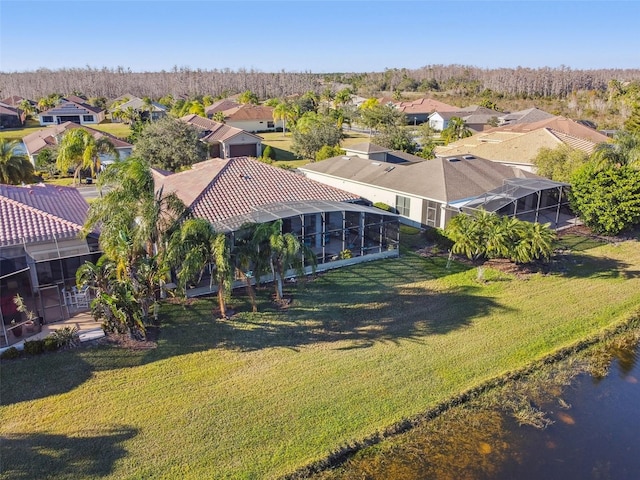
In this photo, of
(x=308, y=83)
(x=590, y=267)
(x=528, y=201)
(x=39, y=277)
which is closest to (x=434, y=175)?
(x=528, y=201)

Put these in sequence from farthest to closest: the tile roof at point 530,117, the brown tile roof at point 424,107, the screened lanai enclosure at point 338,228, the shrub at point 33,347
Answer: the brown tile roof at point 424,107 < the tile roof at point 530,117 < the screened lanai enclosure at point 338,228 < the shrub at point 33,347

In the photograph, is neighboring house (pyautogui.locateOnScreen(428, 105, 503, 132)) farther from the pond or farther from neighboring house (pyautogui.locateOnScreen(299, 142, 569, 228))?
the pond

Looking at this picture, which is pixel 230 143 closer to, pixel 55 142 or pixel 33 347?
pixel 55 142

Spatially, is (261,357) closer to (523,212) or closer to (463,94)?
(523,212)

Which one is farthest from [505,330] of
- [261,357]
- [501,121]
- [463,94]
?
[463,94]

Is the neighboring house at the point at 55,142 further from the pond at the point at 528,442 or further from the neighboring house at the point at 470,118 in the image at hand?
the neighboring house at the point at 470,118

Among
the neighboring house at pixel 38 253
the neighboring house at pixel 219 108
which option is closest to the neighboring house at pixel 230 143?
the neighboring house at pixel 219 108
